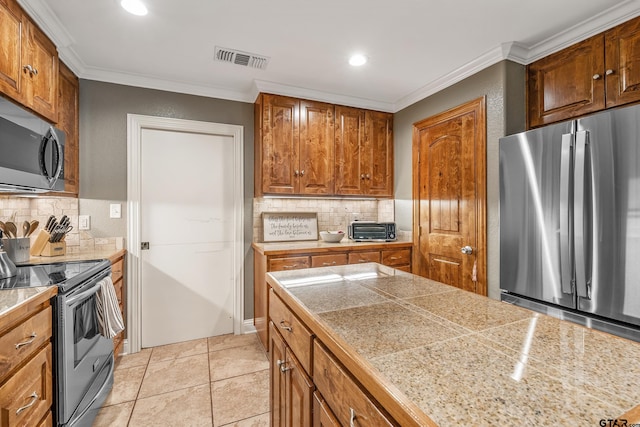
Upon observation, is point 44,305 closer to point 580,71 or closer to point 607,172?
point 607,172

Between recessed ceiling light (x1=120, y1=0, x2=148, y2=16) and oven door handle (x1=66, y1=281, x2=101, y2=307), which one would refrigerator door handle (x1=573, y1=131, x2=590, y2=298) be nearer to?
recessed ceiling light (x1=120, y1=0, x2=148, y2=16)

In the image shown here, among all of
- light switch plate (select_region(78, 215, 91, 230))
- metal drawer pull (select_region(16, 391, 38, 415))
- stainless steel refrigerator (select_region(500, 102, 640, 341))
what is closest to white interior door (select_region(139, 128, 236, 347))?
light switch plate (select_region(78, 215, 91, 230))

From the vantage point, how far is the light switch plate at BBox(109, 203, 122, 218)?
2723 millimetres

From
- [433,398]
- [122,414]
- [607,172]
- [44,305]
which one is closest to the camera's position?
[433,398]

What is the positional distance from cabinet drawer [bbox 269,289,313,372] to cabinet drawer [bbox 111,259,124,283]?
65.4 inches

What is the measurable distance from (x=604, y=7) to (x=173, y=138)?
3349 mm

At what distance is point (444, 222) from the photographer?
285cm

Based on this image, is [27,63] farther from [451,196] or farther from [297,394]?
[451,196]

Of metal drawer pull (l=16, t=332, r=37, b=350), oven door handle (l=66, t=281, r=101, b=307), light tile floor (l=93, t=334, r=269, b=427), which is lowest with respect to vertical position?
light tile floor (l=93, t=334, r=269, b=427)

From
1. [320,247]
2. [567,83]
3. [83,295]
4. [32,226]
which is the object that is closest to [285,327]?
[83,295]

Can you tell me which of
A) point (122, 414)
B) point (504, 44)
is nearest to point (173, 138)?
point (122, 414)

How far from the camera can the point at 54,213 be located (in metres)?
2.51

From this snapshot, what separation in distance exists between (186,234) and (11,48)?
1786 mm

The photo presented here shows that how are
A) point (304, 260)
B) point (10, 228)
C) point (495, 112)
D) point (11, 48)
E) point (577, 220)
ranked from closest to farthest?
point (11, 48) → point (577, 220) → point (10, 228) → point (495, 112) → point (304, 260)
